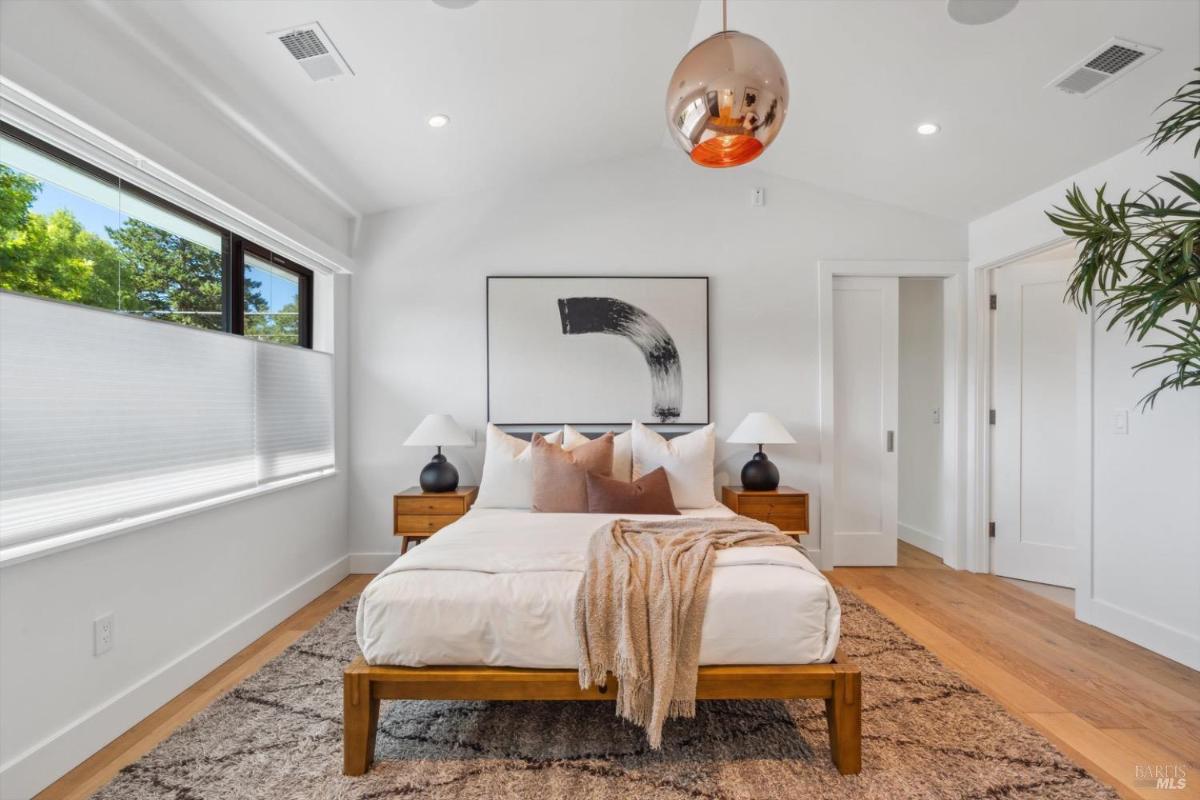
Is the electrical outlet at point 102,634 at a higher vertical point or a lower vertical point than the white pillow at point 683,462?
lower

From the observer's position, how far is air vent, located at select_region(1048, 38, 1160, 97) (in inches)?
89.9

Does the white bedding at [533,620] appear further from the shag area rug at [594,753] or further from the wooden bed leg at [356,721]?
the shag area rug at [594,753]

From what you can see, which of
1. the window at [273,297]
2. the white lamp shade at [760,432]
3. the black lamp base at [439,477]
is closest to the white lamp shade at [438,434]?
the black lamp base at [439,477]

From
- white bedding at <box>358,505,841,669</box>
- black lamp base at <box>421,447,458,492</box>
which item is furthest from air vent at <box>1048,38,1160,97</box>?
black lamp base at <box>421,447,458,492</box>

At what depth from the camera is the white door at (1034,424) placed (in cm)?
365

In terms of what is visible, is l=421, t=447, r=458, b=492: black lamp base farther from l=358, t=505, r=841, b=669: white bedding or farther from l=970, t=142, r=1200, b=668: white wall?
l=970, t=142, r=1200, b=668: white wall

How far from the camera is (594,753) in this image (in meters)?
1.90

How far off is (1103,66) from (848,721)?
9.41 feet

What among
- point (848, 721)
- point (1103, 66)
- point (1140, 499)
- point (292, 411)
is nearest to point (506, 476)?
point (292, 411)

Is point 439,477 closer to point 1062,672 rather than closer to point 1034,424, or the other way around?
point 1062,672

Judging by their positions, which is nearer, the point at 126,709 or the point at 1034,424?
the point at 126,709

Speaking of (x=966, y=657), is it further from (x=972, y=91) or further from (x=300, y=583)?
(x=300, y=583)

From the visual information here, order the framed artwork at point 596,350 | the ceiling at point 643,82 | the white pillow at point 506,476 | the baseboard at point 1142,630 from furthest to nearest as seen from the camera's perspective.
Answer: the framed artwork at point 596,350
the white pillow at point 506,476
the baseboard at point 1142,630
the ceiling at point 643,82

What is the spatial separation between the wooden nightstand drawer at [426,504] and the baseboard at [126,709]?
75 centimetres
